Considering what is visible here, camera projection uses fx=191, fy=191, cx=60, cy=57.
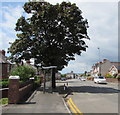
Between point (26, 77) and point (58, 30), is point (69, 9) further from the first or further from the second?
point (26, 77)

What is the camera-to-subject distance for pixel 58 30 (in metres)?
23.3

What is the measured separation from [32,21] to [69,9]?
482 centimetres

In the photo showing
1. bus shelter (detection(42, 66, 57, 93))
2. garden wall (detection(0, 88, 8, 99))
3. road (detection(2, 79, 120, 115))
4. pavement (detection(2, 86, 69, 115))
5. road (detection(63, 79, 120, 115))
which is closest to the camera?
pavement (detection(2, 86, 69, 115))

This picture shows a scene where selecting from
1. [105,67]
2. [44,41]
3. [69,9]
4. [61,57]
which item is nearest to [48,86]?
[61,57]

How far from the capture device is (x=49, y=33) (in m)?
24.0

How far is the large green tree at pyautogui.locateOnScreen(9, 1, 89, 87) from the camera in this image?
2298 cm

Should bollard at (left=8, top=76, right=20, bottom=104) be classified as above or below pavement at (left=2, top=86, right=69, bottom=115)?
above

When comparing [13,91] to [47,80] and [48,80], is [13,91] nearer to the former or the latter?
[48,80]

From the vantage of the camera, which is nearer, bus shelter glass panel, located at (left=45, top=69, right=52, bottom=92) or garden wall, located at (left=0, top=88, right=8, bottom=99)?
garden wall, located at (left=0, top=88, right=8, bottom=99)

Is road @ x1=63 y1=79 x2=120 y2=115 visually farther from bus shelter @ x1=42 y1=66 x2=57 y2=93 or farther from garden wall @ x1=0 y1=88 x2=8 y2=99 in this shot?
garden wall @ x1=0 y1=88 x2=8 y2=99

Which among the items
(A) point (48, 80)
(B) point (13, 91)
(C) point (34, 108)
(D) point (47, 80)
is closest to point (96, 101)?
(C) point (34, 108)

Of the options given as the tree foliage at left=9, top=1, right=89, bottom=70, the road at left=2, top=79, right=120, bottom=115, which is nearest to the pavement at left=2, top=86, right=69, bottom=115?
the road at left=2, top=79, right=120, bottom=115

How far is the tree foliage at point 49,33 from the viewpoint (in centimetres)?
2298

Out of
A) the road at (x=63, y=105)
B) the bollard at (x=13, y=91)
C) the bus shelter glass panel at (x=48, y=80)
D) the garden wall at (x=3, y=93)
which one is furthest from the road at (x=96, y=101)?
the garden wall at (x=3, y=93)
